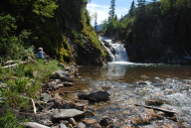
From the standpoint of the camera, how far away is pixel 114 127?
23.3ft

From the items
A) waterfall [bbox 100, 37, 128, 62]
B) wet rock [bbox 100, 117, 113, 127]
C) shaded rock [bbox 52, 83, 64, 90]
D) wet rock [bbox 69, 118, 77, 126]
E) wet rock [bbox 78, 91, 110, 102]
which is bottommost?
wet rock [bbox 100, 117, 113, 127]

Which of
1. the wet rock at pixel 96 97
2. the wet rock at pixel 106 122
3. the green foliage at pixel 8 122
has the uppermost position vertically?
the green foliage at pixel 8 122

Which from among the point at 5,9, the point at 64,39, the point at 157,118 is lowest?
the point at 157,118

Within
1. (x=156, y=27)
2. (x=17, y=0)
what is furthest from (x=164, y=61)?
(x=17, y=0)

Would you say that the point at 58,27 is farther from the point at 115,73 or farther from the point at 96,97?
the point at 96,97

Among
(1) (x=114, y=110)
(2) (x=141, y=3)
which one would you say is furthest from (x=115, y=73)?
(2) (x=141, y=3)

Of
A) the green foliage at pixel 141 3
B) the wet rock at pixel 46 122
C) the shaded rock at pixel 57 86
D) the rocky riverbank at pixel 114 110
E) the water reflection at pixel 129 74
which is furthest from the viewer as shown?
the green foliage at pixel 141 3

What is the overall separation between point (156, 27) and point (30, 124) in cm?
5691

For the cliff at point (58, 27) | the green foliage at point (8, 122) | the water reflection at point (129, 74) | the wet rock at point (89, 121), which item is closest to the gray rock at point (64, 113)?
the wet rock at point (89, 121)

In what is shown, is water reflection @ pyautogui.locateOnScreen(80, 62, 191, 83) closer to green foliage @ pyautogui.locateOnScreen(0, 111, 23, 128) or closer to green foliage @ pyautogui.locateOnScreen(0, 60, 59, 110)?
green foliage @ pyautogui.locateOnScreen(0, 60, 59, 110)

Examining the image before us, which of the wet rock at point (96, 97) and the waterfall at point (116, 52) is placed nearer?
the wet rock at point (96, 97)

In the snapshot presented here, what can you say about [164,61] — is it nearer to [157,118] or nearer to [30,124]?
[157,118]

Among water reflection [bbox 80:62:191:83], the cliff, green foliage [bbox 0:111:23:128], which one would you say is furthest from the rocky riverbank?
the cliff

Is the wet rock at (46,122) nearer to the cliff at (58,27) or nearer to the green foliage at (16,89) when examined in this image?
the green foliage at (16,89)
